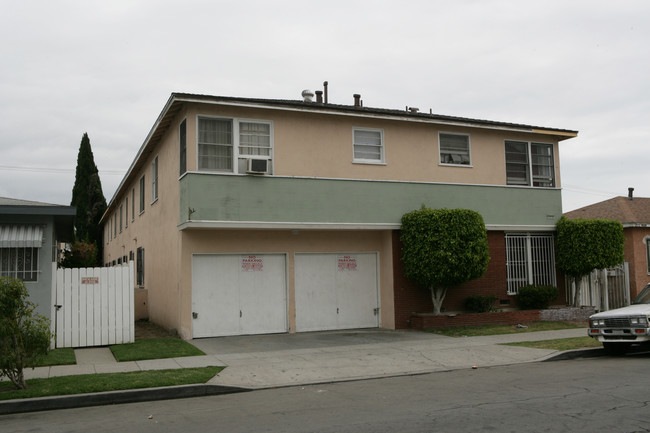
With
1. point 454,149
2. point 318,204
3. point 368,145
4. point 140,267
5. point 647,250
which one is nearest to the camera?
point 318,204

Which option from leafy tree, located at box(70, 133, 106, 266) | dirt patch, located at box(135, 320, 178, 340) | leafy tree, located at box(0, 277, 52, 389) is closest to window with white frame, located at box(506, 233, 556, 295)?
dirt patch, located at box(135, 320, 178, 340)

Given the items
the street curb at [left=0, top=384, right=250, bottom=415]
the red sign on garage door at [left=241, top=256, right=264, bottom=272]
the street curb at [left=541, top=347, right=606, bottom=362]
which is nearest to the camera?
the street curb at [left=0, top=384, right=250, bottom=415]

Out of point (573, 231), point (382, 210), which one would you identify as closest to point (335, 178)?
point (382, 210)

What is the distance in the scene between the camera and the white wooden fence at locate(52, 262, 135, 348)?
13.9m

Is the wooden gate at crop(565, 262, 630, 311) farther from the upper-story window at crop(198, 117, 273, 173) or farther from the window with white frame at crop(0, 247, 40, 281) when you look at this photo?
the window with white frame at crop(0, 247, 40, 281)

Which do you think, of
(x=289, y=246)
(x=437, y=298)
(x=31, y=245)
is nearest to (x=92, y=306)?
(x=31, y=245)

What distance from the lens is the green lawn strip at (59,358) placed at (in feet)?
38.3

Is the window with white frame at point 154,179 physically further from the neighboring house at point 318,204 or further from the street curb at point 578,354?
the street curb at point 578,354

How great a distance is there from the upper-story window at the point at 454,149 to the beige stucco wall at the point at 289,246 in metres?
3.24

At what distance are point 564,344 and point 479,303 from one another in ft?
13.4

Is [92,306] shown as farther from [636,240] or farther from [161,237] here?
[636,240]

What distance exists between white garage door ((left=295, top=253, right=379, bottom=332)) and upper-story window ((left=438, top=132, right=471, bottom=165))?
12.7 feet

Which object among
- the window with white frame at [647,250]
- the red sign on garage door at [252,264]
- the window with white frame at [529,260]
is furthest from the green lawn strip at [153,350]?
the window with white frame at [647,250]

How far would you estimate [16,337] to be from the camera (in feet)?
30.7
